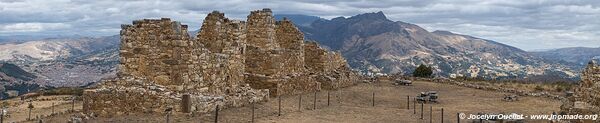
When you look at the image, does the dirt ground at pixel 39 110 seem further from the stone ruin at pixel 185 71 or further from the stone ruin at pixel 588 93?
the stone ruin at pixel 588 93

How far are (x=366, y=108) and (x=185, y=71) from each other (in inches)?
341

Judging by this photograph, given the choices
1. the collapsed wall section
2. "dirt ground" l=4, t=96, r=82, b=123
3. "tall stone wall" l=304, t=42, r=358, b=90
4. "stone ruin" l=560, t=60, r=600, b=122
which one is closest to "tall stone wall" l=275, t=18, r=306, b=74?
"tall stone wall" l=304, t=42, r=358, b=90

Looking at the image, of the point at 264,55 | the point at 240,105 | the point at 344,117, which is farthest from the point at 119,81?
the point at 264,55

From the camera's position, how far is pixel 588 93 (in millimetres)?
18828

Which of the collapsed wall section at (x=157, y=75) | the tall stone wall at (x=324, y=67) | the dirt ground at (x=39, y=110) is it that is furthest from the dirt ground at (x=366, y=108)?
the dirt ground at (x=39, y=110)

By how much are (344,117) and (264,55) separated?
8.37 meters

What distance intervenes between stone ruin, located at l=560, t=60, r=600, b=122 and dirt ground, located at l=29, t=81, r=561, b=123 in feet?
13.6

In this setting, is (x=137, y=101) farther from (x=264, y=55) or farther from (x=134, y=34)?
(x=264, y=55)

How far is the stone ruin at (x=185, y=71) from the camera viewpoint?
17812mm

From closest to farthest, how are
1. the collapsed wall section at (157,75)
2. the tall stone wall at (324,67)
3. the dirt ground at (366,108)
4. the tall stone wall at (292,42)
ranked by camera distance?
the collapsed wall section at (157,75)
the dirt ground at (366,108)
the tall stone wall at (292,42)
the tall stone wall at (324,67)

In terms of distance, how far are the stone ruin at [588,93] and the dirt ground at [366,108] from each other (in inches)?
164

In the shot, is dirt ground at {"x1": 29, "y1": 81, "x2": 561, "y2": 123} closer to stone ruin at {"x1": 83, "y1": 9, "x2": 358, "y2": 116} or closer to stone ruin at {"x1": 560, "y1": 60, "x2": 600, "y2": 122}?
stone ruin at {"x1": 83, "y1": 9, "x2": 358, "y2": 116}

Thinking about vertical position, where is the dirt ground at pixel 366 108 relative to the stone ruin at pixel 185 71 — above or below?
below

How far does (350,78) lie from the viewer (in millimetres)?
39281
